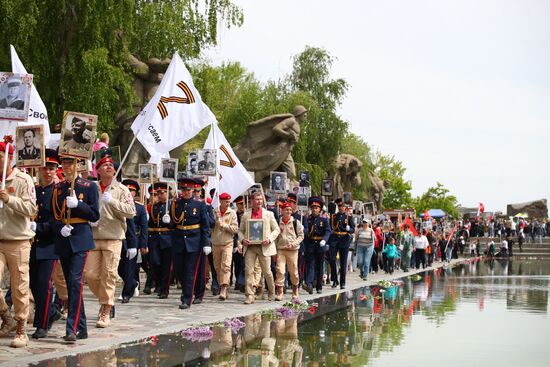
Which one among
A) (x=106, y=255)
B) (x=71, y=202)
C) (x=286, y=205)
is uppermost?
(x=286, y=205)

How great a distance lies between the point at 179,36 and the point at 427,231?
53.6 ft

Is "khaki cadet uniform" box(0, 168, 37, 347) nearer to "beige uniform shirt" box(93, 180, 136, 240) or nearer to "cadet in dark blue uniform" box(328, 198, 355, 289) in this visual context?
"beige uniform shirt" box(93, 180, 136, 240)

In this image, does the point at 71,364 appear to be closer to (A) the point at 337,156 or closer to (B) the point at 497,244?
(A) the point at 337,156

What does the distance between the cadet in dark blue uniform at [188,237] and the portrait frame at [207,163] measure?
9.22ft

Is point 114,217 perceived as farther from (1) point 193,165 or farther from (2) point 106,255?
(1) point 193,165

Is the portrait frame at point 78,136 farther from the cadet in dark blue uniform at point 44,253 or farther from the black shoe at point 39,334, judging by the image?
the black shoe at point 39,334

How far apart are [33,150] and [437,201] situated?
10345cm

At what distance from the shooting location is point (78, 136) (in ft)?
35.1

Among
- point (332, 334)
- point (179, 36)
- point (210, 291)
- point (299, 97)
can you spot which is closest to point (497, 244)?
point (299, 97)

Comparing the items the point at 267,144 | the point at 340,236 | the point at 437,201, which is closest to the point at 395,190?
the point at 437,201

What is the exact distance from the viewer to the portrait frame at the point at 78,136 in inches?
416

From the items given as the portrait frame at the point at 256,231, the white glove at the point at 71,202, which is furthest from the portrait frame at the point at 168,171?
the white glove at the point at 71,202

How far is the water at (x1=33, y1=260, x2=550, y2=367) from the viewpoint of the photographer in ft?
32.8

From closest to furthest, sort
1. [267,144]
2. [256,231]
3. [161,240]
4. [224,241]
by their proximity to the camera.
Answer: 1. [256,231]
2. [161,240]
3. [224,241]
4. [267,144]
